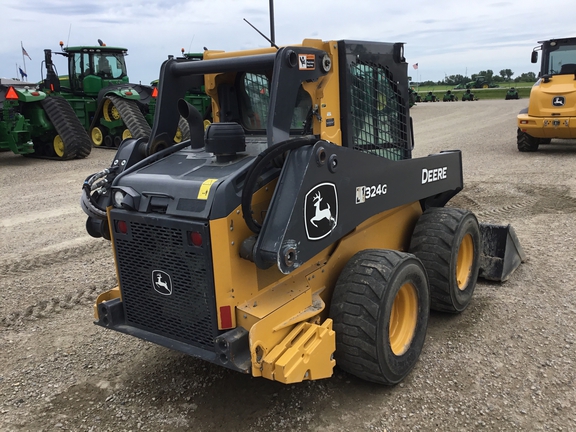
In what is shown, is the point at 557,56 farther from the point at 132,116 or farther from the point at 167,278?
the point at 167,278

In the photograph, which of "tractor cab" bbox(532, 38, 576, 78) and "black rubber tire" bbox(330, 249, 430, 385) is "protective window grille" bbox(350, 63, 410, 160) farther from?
"tractor cab" bbox(532, 38, 576, 78)

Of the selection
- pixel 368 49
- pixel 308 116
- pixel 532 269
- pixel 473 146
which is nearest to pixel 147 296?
pixel 308 116

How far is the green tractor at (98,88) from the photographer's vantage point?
14.2 metres

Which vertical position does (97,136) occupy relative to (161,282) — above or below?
above

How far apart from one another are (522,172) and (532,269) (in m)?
5.42

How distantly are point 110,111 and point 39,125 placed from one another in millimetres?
2259

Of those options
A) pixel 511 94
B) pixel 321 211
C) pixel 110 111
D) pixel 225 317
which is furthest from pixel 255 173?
pixel 511 94

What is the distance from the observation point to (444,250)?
412cm

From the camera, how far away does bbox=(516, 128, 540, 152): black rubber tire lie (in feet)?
40.5

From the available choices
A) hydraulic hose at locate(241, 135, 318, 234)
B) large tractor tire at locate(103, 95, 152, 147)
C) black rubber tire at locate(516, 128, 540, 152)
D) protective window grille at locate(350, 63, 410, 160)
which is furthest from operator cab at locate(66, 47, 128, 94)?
hydraulic hose at locate(241, 135, 318, 234)

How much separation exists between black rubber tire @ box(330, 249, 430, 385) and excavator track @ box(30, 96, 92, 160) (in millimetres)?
10623

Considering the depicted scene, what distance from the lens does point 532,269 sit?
17.1 feet

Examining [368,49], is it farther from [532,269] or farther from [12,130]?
[12,130]

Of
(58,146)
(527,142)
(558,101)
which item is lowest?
(527,142)
